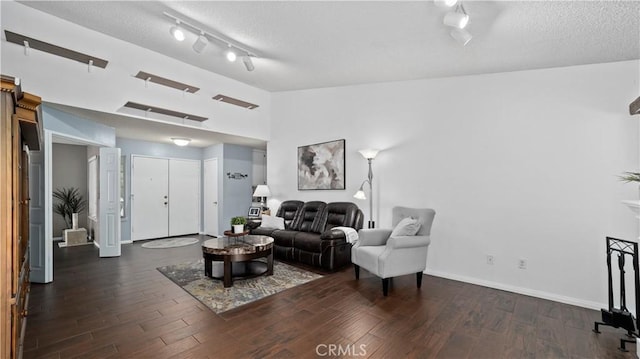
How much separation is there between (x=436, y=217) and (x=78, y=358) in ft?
13.1

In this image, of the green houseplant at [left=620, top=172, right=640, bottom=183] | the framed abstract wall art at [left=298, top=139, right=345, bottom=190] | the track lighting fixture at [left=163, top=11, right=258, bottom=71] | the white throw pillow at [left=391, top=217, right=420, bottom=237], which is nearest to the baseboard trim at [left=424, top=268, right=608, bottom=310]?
the white throw pillow at [left=391, top=217, right=420, bottom=237]

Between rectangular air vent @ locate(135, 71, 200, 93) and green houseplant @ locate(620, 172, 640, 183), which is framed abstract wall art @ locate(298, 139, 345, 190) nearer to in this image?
rectangular air vent @ locate(135, 71, 200, 93)

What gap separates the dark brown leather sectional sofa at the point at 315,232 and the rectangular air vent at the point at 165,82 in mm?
2581

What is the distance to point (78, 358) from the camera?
2010 mm

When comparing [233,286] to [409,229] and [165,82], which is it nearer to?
[409,229]

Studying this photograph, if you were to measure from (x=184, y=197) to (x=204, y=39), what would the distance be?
4.86m

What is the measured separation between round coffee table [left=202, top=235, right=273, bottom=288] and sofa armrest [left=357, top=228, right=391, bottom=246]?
1.23 m

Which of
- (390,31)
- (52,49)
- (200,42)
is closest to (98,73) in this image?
(52,49)

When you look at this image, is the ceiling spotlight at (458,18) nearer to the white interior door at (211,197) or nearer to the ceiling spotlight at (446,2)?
the ceiling spotlight at (446,2)

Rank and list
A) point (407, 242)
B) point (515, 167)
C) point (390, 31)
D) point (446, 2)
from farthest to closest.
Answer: point (515, 167) → point (407, 242) → point (390, 31) → point (446, 2)

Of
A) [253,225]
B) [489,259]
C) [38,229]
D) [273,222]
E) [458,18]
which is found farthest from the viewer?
[253,225]

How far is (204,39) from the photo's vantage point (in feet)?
10.2

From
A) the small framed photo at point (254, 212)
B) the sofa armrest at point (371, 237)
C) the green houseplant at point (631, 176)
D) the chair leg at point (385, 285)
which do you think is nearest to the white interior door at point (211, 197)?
the small framed photo at point (254, 212)

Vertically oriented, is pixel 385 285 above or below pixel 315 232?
below
